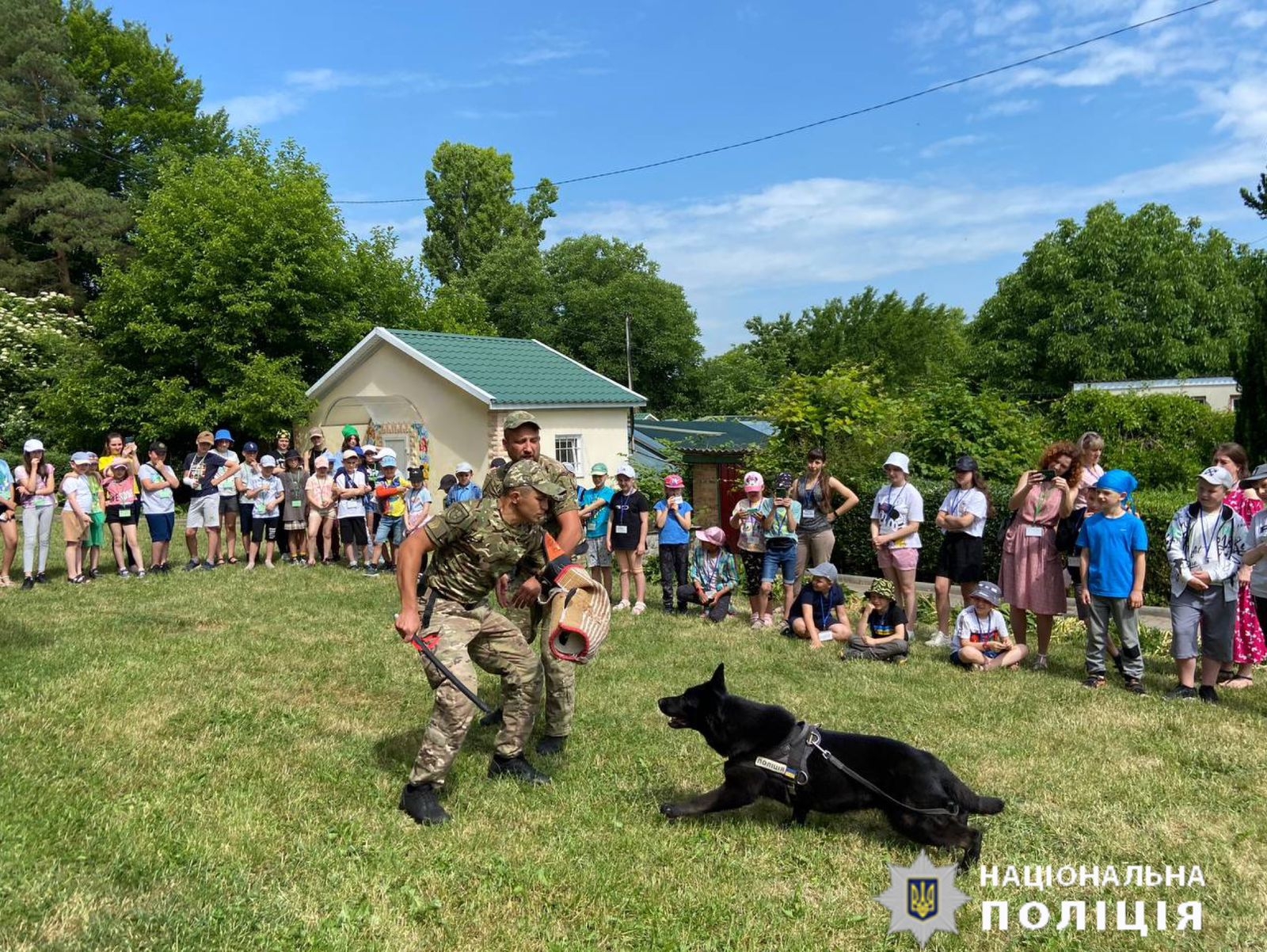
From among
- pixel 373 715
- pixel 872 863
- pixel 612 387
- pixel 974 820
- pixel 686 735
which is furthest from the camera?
pixel 612 387

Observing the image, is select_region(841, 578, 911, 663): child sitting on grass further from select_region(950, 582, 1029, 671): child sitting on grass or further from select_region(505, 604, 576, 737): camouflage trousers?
select_region(505, 604, 576, 737): camouflage trousers

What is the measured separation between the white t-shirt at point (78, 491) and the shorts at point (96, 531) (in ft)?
0.78

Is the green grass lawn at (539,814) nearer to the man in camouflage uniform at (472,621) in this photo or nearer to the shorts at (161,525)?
the man in camouflage uniform at (472,621)

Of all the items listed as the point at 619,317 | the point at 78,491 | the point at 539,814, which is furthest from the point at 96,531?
the point at 619,317

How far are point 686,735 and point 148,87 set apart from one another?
43536mm

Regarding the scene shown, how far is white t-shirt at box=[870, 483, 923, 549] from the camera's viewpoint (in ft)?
29.1

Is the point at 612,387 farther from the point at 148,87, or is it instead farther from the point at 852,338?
the point at 148,87

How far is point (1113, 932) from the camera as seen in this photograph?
3.57 meters

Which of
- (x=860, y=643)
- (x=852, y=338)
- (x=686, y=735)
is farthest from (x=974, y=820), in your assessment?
(x=852, y=338)

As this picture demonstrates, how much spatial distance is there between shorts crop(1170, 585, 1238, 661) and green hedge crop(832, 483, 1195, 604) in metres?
2.92

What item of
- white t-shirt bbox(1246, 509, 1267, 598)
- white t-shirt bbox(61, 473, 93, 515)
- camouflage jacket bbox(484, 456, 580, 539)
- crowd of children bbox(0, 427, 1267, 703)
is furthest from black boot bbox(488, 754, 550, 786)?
white t-shirt bbox(61, 473, 93, 515)

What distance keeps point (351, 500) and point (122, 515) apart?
3.01 m

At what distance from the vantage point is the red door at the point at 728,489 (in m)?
14.5

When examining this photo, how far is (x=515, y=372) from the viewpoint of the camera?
22.5 metres
